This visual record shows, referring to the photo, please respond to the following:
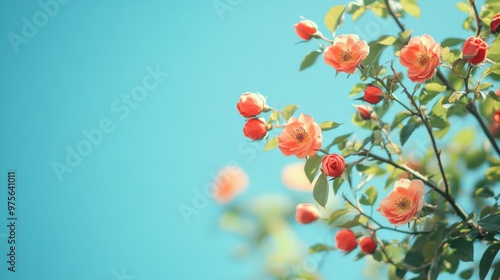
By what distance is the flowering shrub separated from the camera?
3.29 feet

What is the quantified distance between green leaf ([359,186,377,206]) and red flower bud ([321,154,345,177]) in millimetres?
335

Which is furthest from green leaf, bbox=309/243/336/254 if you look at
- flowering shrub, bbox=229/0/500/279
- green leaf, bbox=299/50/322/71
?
green leaf, bbox=299/50/322/71

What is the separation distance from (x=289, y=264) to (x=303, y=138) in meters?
0.64

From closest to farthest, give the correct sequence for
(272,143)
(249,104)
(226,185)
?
(249,104) < (272,143) < (226,185)

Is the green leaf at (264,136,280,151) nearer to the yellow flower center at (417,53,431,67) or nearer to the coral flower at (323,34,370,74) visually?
the coral flower at (323,34,370,74)

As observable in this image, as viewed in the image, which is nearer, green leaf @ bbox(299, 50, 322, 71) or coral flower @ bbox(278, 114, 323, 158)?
coral flower @ bbox(278, 114, 323, 158)

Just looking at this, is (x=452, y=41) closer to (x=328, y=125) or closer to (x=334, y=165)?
(x=328, y=125)

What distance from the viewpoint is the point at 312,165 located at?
1.04m

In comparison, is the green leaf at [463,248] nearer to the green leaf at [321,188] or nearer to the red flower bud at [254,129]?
the green leaf at [321,188]

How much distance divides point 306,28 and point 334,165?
364 millimetres

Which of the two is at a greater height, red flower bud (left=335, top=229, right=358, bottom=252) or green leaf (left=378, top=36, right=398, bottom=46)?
green leaf (left=378, top=36, right=398, bottom=46)

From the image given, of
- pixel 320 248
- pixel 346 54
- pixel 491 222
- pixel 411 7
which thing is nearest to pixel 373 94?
pixel 346 54

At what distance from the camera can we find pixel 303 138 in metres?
1.00

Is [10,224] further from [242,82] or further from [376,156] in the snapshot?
[376,156]
